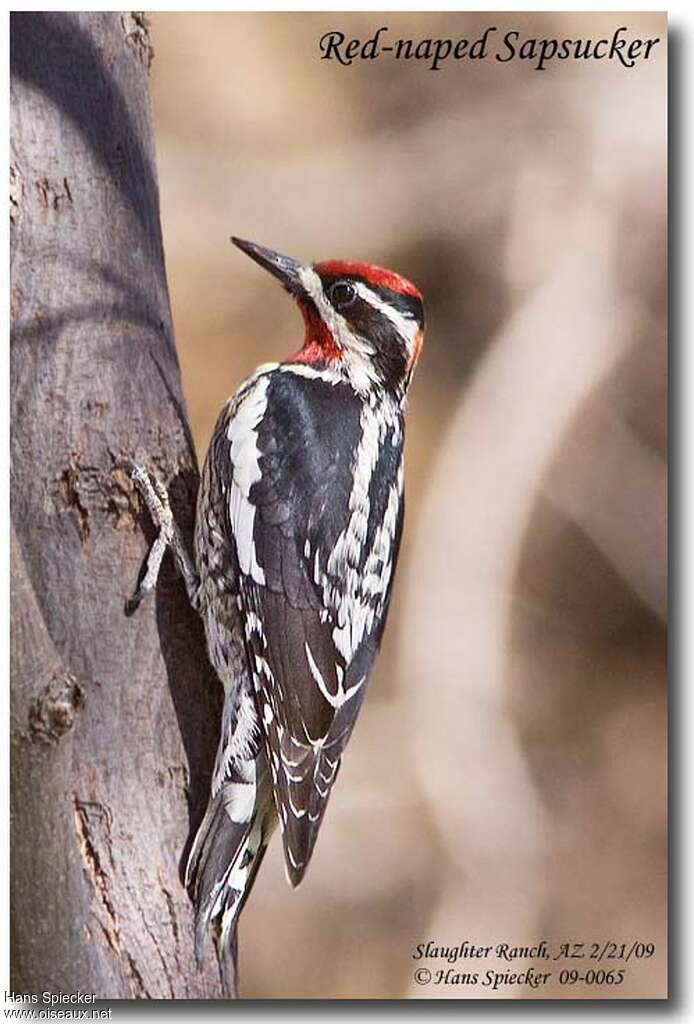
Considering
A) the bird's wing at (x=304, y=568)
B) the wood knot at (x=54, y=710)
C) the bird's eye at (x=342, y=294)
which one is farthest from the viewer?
the bird's eye at (x=342, y=294)

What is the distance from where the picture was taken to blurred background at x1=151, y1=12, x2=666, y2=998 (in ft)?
6.71

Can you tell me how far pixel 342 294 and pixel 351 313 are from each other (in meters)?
0.04

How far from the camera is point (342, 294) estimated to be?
198 cm

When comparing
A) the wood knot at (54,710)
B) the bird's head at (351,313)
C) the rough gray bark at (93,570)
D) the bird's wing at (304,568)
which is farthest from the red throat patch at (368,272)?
the wood knot at (54,710)

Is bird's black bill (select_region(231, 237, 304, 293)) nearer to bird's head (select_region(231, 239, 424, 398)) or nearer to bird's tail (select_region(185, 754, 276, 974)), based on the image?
bird's head (select_region(231, 239, 424, 398))

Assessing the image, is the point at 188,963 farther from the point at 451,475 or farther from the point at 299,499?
the point at 451,475

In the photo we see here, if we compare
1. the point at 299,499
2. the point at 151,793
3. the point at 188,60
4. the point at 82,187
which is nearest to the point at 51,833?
the point at 151,793

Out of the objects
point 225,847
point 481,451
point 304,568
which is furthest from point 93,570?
point 481,451

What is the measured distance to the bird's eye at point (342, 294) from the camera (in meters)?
1.98

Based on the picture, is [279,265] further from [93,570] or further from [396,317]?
[93,570]

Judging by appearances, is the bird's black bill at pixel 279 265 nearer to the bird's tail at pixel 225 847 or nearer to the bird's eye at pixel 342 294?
the bird's eye at pixel 342 294

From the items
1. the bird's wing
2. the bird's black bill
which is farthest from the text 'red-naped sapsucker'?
the bird's black bill

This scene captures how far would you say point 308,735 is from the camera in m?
1.84

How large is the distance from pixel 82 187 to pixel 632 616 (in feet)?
3.83
